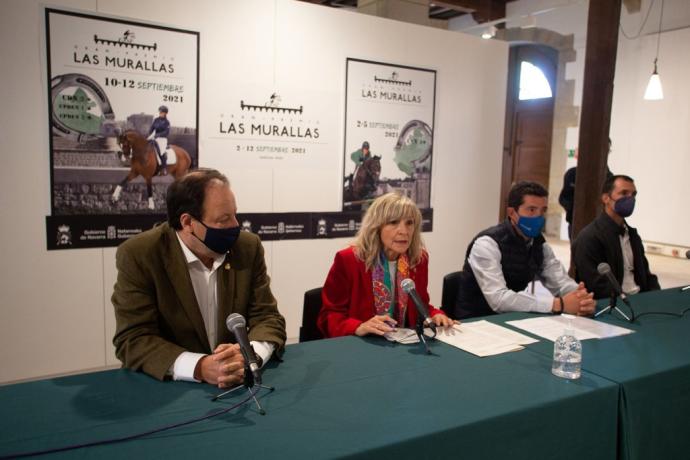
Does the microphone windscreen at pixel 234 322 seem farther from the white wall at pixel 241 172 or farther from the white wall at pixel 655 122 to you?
the white wall at pixel 655 122

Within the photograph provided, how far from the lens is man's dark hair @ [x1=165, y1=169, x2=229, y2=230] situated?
72.1 inches

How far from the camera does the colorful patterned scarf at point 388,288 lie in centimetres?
241

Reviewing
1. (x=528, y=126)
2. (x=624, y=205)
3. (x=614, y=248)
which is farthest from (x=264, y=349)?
(x=528, y=126)

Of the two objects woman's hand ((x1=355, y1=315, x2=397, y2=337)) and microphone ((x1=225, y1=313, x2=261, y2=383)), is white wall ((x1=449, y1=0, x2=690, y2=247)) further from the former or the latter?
microphone ((x1=225, y1=313, x2=261, y2=383))

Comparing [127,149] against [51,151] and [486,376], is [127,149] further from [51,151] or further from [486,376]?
[486,376]

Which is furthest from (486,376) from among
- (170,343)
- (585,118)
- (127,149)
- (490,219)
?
(585,118)

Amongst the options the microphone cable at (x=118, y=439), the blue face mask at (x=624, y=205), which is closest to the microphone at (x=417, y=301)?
the microphone cable at (x=118, y=439)

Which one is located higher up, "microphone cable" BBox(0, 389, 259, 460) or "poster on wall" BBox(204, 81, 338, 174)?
"poster on wall" BBox(204, 81, 338, 174)

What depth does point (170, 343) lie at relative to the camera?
5.67 feet

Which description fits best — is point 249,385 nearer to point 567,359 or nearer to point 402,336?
point 402,336

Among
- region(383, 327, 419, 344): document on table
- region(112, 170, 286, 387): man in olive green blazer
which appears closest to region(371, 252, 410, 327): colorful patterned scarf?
region(383, 327, 419, 344): document on table

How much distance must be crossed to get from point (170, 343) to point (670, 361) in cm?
173

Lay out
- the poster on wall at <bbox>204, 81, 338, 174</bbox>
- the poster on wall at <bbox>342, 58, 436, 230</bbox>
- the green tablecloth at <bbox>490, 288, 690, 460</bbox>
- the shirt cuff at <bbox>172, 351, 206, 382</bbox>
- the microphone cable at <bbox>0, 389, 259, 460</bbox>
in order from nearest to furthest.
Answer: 1. the microphone cable at <bbox>0, 389, 259, 460</bbox>
2. the shirt cuff at <bbox>172, 351, 206, 382</bbox>
3. the green tablecloth at <bbox>490, 288, 690, 460</bbox>
4. the poster on wall at <bbox>204, 81, 338, 174</bbox>
5. the poster on wall at <bbox>342, 58, 436, 230</bbox>

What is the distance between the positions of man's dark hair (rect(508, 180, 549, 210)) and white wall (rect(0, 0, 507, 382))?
1.82 metres
